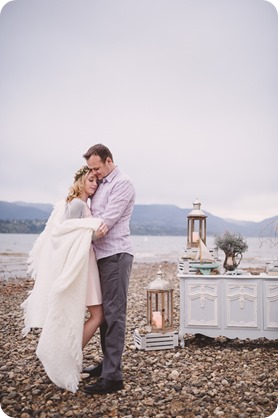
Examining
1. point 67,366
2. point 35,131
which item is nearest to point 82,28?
point 35,131

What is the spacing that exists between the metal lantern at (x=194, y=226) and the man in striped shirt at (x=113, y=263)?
116 cm

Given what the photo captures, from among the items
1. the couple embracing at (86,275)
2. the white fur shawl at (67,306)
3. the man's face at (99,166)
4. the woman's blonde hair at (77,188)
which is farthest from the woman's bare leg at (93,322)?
the man's face at (99,166)

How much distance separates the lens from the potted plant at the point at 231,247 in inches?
130

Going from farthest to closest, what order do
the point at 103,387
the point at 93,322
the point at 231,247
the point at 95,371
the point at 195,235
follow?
the point at 195,235 < the point at 231,247 < the point at 95,371 < the point at 93,322 < the point at 103,387

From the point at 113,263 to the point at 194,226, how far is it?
1.35m

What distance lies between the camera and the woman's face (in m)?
2.44

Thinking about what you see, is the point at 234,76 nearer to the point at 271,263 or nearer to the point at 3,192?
the point at 271,263

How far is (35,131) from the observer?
3.17 metres

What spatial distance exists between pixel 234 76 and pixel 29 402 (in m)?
2.46

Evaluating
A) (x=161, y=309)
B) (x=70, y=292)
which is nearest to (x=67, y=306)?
(x=70, y=292)

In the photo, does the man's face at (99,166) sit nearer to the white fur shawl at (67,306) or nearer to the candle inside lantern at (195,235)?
the white fur shawl at (67,306)

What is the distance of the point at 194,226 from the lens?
3.56 metres

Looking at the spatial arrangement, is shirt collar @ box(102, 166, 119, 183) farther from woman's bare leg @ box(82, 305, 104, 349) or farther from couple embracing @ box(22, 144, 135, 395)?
woman's bare leg @ box(82, 305, 104, 349)

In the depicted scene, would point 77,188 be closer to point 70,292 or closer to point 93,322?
point 70,292
